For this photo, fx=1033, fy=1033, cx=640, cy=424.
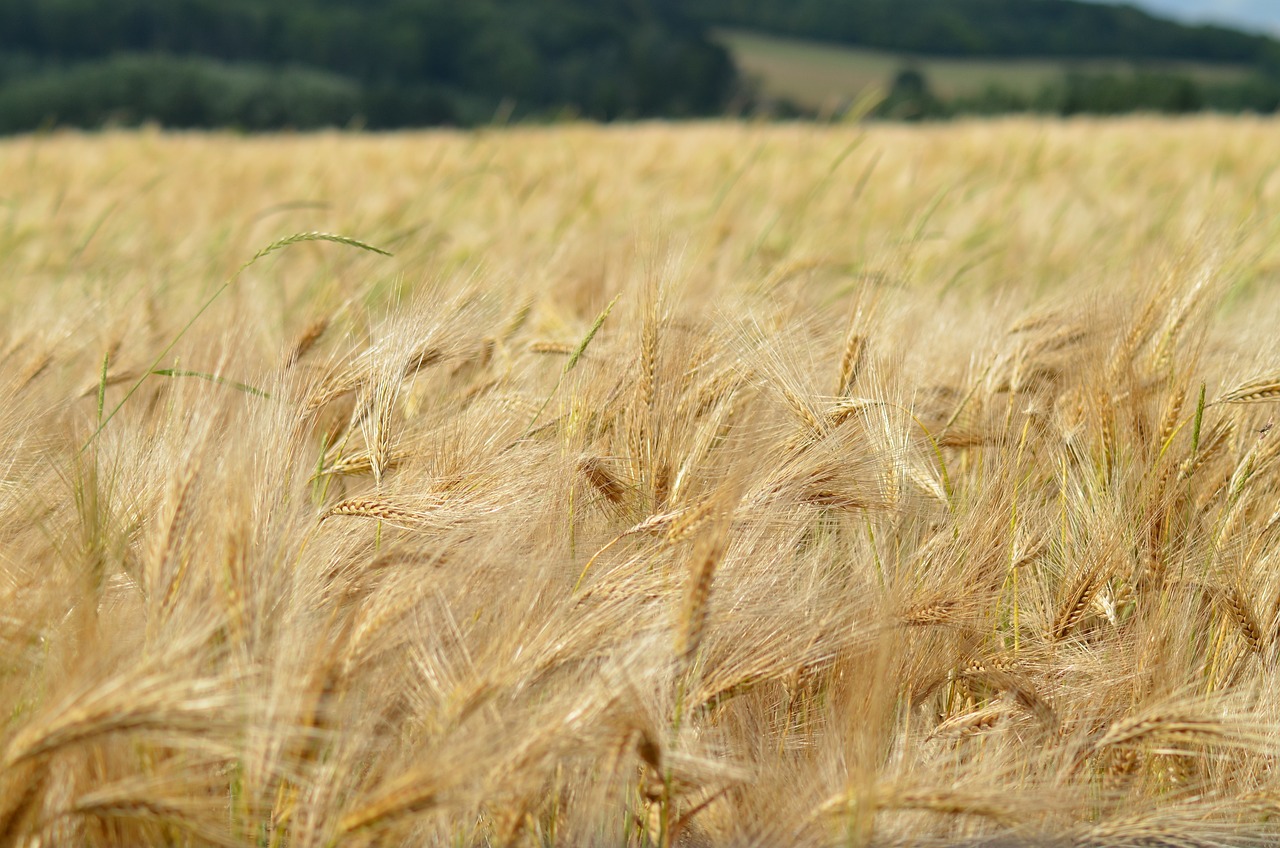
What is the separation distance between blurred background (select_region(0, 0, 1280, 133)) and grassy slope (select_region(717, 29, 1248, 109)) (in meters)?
0.16

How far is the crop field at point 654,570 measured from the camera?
72 centimetres

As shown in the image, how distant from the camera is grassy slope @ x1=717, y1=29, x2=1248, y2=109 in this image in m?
38.8

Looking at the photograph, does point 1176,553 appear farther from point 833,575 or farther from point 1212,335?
point 1212,335

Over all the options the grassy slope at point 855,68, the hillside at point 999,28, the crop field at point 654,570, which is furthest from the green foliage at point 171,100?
the hillside at point 999,28

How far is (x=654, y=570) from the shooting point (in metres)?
0.90

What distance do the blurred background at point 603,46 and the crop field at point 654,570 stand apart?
33.6m

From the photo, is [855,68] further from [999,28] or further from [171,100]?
[171,100]

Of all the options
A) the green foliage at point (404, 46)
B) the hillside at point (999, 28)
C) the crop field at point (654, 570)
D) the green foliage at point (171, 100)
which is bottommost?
the green foliage at point (171, 100)

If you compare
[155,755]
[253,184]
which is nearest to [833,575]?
[155,755]

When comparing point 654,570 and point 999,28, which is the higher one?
point 999,28

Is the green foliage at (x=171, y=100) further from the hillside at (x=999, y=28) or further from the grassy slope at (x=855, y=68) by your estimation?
the hillside at (x=999, y=28)

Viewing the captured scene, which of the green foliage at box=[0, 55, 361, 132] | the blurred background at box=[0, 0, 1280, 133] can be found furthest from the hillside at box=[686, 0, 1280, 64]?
the green foliage at box=[0, 55, 361, 132]

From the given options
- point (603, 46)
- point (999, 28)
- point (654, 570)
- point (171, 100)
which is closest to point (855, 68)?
point (603, 46)

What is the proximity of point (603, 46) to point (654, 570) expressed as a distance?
2304 inches
